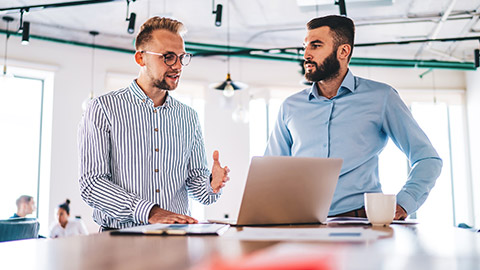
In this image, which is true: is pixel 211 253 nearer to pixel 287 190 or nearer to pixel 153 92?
pixel 287 190

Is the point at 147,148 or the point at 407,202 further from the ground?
the point at 147,148

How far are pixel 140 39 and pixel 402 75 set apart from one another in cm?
802

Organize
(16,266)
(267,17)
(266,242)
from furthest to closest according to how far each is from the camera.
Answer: (267,17) < (266,242) < (16,266)

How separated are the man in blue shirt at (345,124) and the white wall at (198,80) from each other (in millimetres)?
4296

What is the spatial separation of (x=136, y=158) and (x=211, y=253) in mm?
1361

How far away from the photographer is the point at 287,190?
160 cm

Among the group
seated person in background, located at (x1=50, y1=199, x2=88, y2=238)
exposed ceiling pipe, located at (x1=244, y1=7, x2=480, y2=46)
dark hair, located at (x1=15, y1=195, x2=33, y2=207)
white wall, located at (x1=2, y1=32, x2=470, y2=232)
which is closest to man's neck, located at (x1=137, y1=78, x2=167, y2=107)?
white wall, located at (x1=2, y1=32, x2=470, y2=232)

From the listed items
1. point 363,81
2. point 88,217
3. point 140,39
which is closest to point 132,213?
point 140,39

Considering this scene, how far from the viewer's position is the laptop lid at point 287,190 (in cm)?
153

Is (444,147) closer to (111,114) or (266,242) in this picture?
(111,114)

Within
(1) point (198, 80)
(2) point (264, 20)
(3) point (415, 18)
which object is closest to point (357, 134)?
(2) point (264, 20)

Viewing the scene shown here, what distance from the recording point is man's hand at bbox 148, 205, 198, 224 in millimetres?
1662

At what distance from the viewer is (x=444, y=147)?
955 cm

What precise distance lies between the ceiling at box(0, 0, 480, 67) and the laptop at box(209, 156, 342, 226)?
473 centimetres
